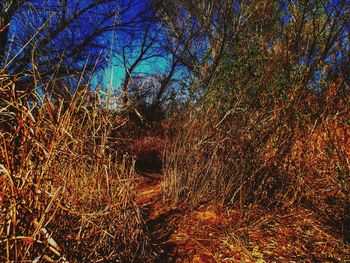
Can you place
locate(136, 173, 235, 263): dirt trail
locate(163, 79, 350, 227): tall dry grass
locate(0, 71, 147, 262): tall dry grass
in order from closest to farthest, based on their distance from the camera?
locate(0, 71, 147, 262): tall dry grass → locate(136, 173, 235, 263): dirt trail → locate(163, 79, 350, 227): tall dry grass

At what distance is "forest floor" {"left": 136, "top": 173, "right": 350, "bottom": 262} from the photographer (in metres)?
2.21

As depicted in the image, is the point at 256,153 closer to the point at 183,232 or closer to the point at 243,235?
the point at 243,235

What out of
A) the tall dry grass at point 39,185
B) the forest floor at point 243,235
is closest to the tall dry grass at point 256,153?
Result: the forest floor at point 243,235

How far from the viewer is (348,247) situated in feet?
7.48

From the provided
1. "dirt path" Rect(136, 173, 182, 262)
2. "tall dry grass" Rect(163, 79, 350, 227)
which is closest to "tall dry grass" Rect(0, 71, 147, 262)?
"dirt path" Rect(136, 173, 182, 262)

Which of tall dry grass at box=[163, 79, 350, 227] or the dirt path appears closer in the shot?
the dirt path

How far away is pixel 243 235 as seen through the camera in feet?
8.08

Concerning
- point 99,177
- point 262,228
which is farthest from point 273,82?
point 99,177

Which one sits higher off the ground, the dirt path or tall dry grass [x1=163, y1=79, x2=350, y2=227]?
tall dry grass [x1=163, y1=79, x2=350, y2=227]

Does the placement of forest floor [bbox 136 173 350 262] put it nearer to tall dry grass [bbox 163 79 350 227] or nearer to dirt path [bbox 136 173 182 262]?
dirt path [bbox 136 173 182 262]

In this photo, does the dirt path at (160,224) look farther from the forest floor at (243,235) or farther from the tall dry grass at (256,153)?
the tall dry grass at (256,153)

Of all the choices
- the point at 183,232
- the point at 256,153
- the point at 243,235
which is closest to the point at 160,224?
the point at 183,232

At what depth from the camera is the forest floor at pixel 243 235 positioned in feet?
7.27

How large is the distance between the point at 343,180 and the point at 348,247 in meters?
0.75
